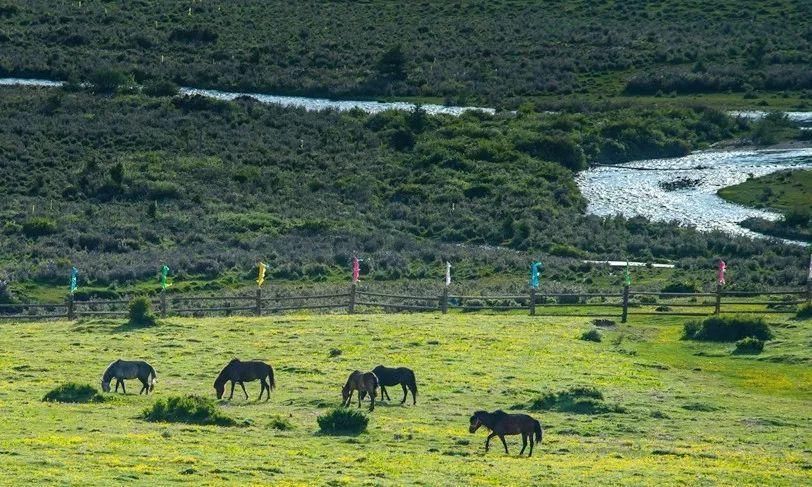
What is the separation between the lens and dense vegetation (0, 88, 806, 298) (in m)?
61.3

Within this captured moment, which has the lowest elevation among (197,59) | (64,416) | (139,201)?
(64,416)


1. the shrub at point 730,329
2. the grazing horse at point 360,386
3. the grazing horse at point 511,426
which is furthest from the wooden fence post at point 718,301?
the grazing horse at point 511,426

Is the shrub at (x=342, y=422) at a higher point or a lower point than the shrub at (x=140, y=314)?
lower

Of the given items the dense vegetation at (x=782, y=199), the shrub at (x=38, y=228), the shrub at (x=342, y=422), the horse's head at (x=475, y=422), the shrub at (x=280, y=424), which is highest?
the dense vegetation at (x=782, y=199)

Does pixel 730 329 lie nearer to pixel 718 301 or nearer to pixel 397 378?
pixel 718 301

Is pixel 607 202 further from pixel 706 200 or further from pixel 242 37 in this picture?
pixel 242 37

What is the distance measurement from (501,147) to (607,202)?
9.70 m

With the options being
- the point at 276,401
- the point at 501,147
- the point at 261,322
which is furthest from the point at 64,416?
the point at 501,147

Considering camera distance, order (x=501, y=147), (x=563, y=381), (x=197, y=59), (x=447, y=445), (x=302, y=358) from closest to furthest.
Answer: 1. (x=447, y=445)
2. (x=563, y=381)
3. (x=302, y=358)
4. (x=501, y=147)
5. (x=197, y=59)

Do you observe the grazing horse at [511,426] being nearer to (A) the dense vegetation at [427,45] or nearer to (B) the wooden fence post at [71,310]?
(B) the wooden fence post at [71,310]

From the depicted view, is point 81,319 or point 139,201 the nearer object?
point 81,319

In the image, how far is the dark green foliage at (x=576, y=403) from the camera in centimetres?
3058

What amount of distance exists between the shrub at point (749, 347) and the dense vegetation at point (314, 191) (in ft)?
51.5

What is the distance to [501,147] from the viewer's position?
8600 cm
